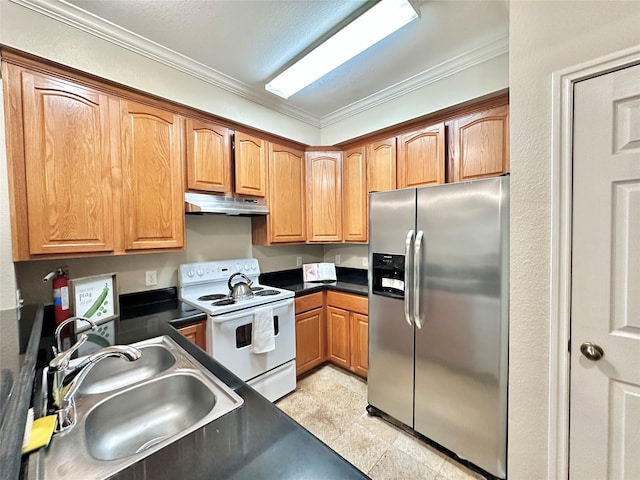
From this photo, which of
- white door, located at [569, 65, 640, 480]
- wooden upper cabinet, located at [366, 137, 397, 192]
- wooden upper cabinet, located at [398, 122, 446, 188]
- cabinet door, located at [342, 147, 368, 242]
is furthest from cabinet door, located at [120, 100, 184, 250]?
white door, located at [569, 65, 640, 480]

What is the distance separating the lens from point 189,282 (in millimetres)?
2227

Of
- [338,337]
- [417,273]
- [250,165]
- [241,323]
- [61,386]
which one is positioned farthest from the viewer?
[338,337]

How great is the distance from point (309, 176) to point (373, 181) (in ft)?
2.24

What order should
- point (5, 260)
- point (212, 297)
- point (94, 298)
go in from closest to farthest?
1. point (5, 260)
2. point (94, 298)
3. point (212, 297)

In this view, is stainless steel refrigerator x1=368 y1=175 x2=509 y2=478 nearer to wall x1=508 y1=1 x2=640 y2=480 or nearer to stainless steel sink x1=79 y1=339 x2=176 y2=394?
wall x1=508 y1=1 x2=640 y2=480

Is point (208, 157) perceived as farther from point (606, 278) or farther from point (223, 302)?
point (606, 278)

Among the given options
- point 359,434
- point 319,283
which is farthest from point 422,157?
point 359,434

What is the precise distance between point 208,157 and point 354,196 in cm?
141

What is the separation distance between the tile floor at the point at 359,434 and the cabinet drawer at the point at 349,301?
2.26 feet

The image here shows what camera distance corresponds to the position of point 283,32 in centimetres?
168

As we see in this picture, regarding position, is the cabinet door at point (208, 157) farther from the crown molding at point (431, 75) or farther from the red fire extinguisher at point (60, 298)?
the crown molding at point (431, 75)

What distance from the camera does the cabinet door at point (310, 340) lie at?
8.15 ft

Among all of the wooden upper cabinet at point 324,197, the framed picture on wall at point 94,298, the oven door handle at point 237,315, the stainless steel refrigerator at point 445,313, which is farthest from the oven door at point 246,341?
the wooden upper cabinet at point 324,197

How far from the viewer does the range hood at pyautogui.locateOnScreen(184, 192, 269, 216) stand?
6.55ft
